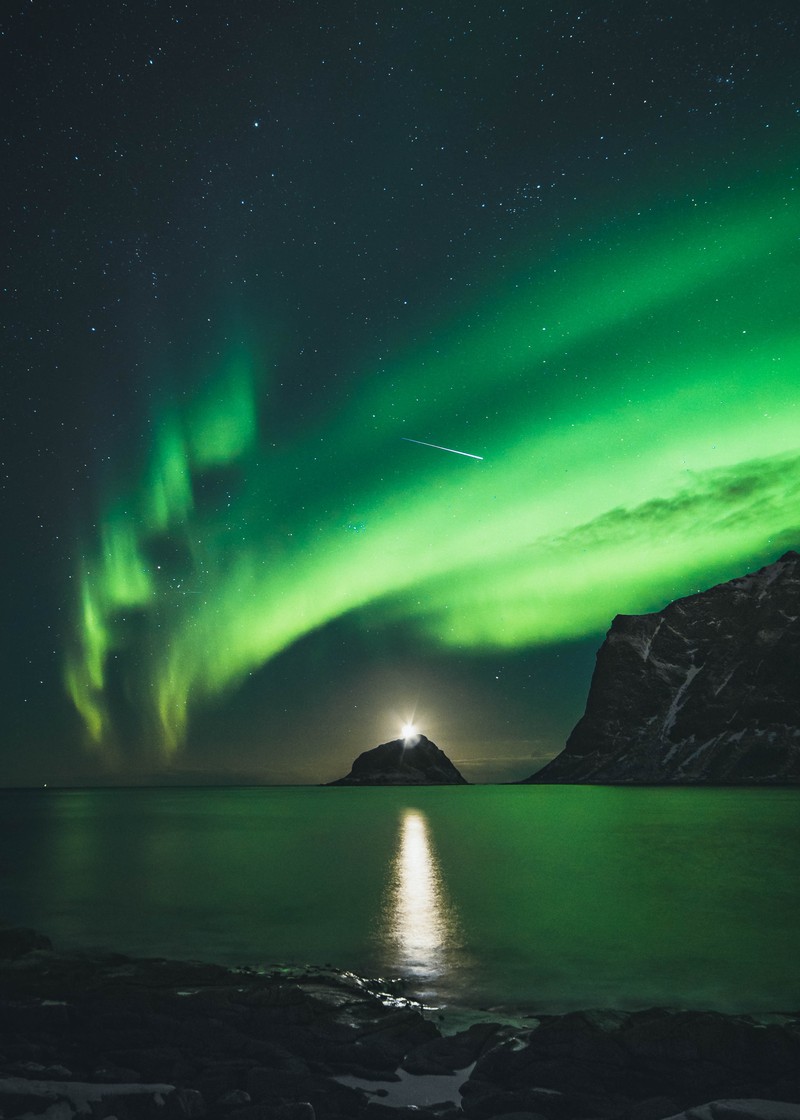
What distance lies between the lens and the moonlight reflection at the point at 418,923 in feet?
63.0

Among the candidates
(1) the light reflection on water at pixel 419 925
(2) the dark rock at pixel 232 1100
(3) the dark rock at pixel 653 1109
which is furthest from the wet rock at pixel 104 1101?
(1) the light reflection on water at pixel 419 925

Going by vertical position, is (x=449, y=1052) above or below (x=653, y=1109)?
below

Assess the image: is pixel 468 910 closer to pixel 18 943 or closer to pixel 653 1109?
pixel 18 943

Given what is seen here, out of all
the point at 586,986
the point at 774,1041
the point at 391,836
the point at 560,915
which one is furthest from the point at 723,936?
the point at 391,836

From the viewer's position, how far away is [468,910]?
90.9 ft

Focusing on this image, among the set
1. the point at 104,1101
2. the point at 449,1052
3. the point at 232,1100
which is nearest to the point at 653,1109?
the point at 449,1052

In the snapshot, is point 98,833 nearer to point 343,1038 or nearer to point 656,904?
point 656,904

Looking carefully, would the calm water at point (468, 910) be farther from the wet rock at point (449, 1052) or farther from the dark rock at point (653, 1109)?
the dark rock at point (653, 1109)

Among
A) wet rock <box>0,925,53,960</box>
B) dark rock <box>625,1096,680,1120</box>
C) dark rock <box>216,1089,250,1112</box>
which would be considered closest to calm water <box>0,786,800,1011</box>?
wet rock <box>0,925,53,960</box>

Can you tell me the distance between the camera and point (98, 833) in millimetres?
74125

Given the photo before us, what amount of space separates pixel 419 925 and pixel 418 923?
410 mm

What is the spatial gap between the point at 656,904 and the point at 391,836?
41.2 meters

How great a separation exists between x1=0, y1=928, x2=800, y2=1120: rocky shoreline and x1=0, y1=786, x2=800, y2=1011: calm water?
13.7 ft

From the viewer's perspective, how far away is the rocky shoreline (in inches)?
351
